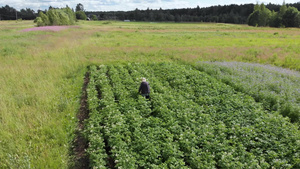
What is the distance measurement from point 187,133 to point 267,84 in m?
8.99

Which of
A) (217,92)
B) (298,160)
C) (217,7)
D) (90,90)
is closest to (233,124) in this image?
(298,160)

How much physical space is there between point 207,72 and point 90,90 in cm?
1035

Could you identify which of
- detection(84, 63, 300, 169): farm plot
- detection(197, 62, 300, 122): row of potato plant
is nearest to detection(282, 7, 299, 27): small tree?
detection(197, 62, 300, 122): row of potato plant

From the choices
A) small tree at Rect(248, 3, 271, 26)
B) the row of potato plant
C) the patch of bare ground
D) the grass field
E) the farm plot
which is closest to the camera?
the farm plot

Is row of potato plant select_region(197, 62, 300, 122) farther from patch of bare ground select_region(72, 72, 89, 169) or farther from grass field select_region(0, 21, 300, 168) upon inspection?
patch of bare ground select_region(72, 72, 89, 169)

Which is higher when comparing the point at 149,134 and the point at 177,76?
the point at 177,76

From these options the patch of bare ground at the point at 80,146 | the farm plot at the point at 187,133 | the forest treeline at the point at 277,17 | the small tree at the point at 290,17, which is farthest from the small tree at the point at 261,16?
the patch of bare ground at the point at 80,146

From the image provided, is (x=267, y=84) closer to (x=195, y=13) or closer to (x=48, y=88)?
(x=48, y=88)

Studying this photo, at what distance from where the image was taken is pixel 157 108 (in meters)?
9.84

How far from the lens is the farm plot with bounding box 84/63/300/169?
642 cm

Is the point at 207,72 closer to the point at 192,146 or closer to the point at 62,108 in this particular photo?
the point at 192,146

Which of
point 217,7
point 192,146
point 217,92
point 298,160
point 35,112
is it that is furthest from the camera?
point 217,7

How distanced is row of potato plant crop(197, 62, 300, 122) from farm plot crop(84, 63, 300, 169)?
1.03 metres

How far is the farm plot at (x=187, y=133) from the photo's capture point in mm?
6418
